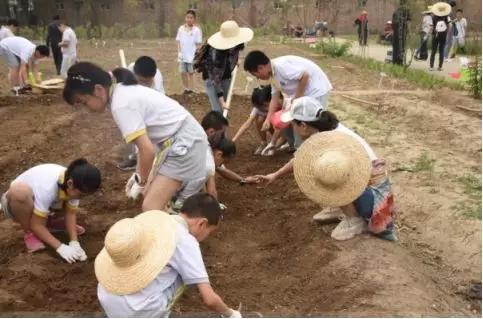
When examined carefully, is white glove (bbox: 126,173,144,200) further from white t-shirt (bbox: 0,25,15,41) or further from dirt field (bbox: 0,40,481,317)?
white t-shirt (bbox: 0,25,15,41)

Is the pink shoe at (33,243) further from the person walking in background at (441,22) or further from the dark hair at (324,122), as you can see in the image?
the person walking in background at (441,22)

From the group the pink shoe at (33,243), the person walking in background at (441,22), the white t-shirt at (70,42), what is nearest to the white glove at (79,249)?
the pink shoe at (33,243)

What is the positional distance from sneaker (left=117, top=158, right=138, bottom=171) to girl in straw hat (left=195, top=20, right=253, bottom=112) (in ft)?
3.76

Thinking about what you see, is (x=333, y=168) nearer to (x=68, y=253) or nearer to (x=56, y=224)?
(x=68, y=253)

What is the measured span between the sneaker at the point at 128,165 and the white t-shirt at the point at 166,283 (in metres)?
3.44

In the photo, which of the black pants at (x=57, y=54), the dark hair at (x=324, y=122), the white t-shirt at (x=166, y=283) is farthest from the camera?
the black pants at (x=57, y=54)

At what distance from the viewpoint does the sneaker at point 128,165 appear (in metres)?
5.87

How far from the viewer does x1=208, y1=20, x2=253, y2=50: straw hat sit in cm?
575

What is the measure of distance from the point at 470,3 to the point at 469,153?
A: 16.6 metres

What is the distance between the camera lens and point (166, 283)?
2.46m

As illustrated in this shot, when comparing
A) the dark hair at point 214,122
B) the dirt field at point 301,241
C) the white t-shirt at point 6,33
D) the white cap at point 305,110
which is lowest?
the dirt field at point 301,241

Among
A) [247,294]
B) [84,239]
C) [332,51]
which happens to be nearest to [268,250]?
[247,294]

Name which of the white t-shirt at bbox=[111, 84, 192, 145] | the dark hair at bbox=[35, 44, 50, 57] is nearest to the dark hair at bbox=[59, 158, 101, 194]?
the white t-shirt at bbox=[111, 84, 192, 145]

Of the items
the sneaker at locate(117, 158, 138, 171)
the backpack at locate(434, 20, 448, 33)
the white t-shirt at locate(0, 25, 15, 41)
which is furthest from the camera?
the backpack at locate(434, 20, 448, 33)
